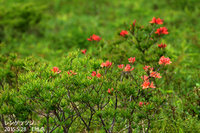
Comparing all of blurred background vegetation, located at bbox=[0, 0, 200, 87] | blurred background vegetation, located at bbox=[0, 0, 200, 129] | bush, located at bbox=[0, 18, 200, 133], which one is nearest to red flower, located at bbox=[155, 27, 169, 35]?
bush, located at bbox=[0, 18, 200, 133]

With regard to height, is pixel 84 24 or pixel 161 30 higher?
pixel 84 24

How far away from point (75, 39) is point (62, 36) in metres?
0.50

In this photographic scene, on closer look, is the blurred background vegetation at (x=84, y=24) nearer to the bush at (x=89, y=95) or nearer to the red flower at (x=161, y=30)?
the red flower at (x=161, y=30)

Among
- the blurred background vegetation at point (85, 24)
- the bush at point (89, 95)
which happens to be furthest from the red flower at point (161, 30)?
the blurred background vegetation at point (85, 24)

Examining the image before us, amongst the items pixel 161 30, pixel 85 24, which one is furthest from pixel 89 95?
pixel 85 24

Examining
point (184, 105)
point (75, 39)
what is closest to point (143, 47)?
point (184, 105)

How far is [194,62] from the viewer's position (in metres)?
4.90

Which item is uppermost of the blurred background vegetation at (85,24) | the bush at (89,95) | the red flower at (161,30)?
the blurred background vegetation at (85,24)

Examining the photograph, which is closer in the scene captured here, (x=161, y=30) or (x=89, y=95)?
(x=89, y=95)

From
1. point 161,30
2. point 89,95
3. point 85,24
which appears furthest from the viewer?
point 85,24

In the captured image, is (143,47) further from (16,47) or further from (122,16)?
(122,16)

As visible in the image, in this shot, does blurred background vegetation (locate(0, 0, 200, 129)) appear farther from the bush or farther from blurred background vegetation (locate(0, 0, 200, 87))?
the bush

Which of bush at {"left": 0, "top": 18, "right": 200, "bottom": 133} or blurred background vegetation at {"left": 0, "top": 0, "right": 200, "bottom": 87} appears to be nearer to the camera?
bush at {"left": 0, "top": 18, "right": 200, "bottom": 133}

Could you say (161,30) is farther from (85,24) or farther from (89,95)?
(85,24)
